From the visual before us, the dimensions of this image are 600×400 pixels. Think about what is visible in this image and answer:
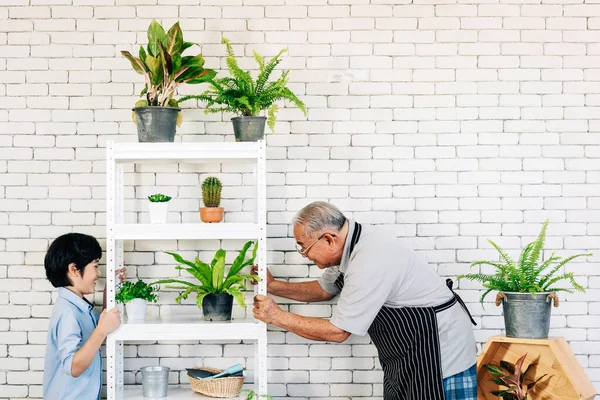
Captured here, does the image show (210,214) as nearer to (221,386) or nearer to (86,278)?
(86,278)

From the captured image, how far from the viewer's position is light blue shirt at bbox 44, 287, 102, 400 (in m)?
3.29

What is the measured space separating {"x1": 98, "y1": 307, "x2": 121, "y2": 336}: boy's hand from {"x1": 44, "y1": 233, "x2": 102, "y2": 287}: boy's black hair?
38 centimetres

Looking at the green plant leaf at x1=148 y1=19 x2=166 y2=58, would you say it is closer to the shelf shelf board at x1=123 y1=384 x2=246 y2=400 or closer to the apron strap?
the shelf shelf board at x1=123 y1=384 x2=246 y2=400

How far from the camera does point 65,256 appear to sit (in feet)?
11.2

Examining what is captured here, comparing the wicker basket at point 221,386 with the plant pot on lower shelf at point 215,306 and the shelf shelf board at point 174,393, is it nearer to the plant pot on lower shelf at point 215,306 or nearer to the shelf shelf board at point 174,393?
the shelf shelf board at point 174,393

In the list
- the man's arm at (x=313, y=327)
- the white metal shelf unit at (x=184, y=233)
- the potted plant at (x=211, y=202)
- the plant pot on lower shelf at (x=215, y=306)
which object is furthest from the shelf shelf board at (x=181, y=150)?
the man's arm at (x=313, y=327)

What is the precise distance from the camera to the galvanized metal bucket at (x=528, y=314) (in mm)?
3320

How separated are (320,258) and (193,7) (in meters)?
1.59

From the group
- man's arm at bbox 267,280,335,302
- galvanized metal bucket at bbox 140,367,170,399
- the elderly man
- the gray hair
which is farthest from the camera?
man's arm at bbox 267,280,335,302

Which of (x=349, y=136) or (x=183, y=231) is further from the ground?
(x=349, y=136)

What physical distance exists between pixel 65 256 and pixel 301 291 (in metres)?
1.23

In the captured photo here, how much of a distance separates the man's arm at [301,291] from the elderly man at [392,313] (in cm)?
37

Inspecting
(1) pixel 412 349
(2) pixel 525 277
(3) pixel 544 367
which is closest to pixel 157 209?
(1) pixel 412 349

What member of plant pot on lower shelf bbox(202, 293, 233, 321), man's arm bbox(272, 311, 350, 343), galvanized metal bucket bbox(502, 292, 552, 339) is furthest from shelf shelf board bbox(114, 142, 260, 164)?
galvanized metal bucket bbox(502, 292, 552, 339)
